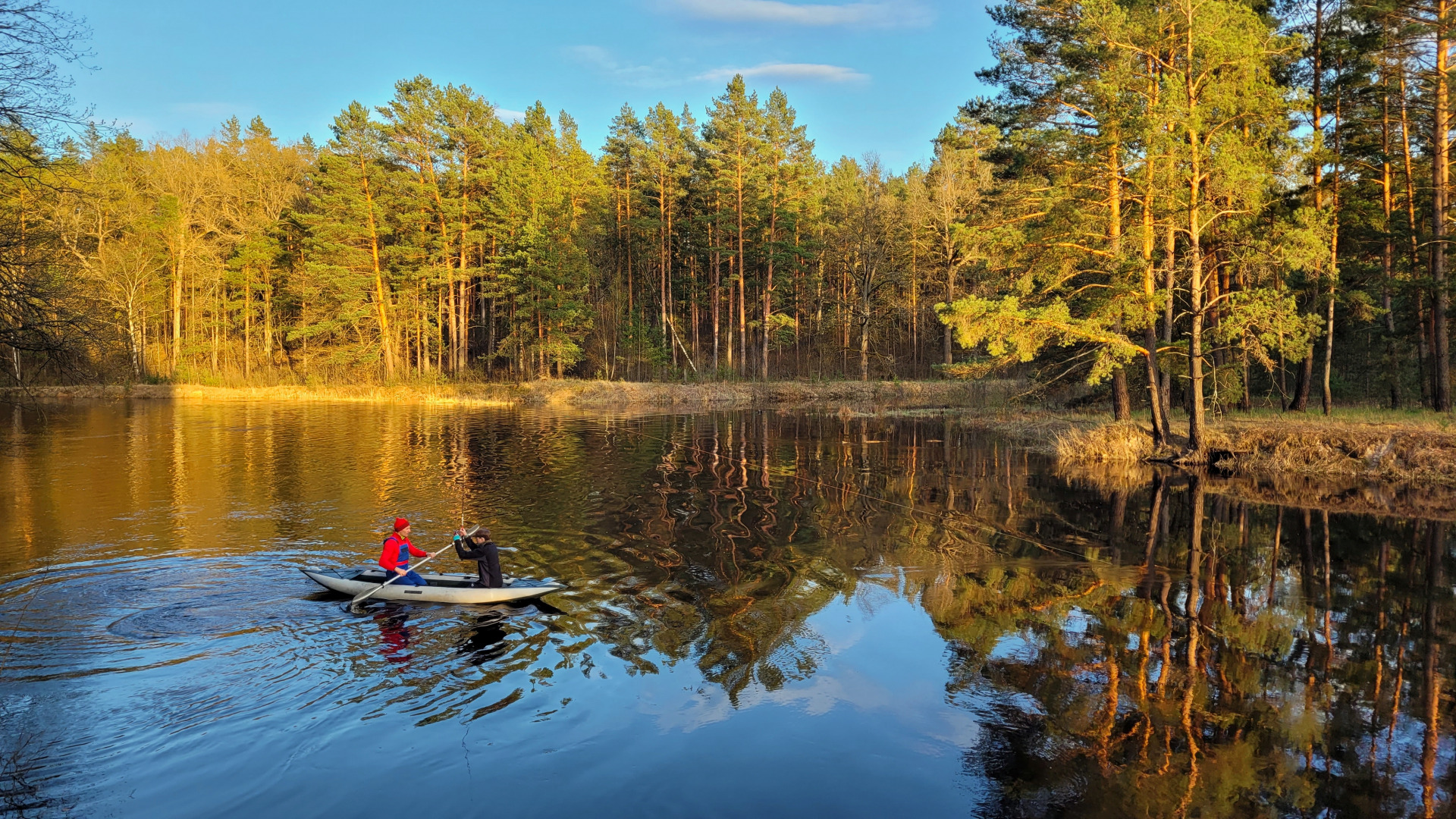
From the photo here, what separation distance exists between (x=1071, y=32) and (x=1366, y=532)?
1711cm

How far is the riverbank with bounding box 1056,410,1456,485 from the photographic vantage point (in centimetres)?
2066

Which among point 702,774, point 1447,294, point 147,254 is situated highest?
point 147,254

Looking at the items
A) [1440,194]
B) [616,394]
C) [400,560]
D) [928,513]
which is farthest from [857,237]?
[400,560]

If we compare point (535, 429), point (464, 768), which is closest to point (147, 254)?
point (535, 429)

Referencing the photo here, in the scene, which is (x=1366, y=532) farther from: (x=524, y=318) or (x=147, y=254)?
(x=147, y=254)


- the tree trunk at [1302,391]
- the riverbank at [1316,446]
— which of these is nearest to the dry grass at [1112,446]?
the riverbank at [1316,446]

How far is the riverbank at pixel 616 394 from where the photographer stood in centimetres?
4834

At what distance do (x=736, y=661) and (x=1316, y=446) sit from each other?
19920mm

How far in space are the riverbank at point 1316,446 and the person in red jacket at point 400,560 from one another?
20.8m

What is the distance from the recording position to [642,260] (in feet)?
209

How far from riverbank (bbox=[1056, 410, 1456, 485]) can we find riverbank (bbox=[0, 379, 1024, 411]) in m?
19.8

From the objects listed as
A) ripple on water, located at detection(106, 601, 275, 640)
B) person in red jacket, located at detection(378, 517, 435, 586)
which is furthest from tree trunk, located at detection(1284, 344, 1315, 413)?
ripple on water, located at detection(106, 601, 275, 640)

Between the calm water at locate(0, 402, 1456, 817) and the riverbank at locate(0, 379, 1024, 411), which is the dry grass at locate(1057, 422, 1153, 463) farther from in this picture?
the riverbank at locate(0, 379, 1024, 411)

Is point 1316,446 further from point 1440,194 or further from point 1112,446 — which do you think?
point 1440,194
